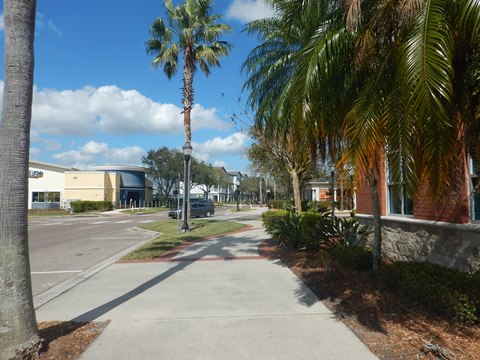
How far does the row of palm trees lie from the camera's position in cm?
345

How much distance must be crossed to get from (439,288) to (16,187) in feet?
16.6

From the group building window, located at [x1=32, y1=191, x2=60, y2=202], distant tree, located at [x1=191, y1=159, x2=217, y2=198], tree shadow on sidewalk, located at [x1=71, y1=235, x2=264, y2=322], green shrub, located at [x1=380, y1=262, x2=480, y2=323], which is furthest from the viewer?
distant tree, located at [x1=191, y1=159, x2=217, y2=198]

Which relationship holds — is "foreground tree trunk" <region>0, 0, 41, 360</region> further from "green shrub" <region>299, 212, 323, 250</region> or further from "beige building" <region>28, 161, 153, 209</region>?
"beige building" <region>28, 161, 153, 209</region>

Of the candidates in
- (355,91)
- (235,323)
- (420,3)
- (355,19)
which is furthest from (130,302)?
(420,3)

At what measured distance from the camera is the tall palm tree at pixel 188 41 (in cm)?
1978

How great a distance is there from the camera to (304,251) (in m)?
10.9

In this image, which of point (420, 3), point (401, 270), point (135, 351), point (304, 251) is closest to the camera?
point (420, 3)

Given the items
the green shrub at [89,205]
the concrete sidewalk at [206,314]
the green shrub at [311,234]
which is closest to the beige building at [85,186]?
the green shrub at [89,205]

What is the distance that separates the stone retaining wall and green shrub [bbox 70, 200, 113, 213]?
42.8 metres

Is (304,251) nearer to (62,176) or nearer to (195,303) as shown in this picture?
(195,303)

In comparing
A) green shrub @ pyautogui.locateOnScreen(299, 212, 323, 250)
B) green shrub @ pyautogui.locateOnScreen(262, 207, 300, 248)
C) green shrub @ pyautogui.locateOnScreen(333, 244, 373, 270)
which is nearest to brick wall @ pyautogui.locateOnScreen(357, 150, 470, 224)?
green shrub @ pyautogui.locateOnScreen(333, 244, 373, 270)

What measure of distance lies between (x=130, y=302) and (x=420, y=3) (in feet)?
18.5

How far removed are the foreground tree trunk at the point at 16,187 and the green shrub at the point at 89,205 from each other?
4529 centimetres

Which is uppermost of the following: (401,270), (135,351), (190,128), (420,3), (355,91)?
(190,128)
